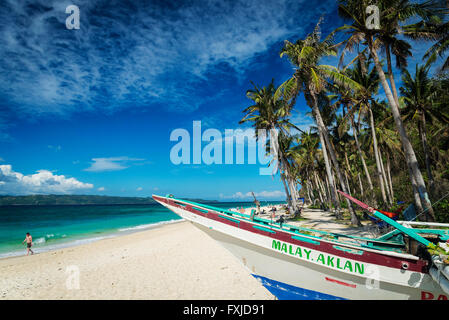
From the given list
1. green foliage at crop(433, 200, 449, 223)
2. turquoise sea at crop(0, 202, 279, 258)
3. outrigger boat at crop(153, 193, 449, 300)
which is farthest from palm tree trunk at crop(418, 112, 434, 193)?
turquoise sea at crop(0, 202, 279, 258)

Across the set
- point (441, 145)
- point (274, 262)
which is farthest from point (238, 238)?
point (441, 145)

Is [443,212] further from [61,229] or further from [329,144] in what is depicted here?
[61,229]

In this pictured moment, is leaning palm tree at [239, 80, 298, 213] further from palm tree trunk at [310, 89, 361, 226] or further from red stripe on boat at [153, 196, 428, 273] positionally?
red stripe on boat at [153, 196, 428, 273]

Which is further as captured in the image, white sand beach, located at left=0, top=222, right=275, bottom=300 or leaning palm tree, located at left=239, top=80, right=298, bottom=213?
leaning palm tree, located at left=239, top=80, right=298, bottom=213

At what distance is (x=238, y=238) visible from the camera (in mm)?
4387

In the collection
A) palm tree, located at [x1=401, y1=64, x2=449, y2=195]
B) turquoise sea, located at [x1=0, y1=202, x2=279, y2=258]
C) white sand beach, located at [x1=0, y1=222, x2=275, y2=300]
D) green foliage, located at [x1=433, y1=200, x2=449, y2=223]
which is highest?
palm tree, located at [x1=401, y1=64, x2=449, y2=195]

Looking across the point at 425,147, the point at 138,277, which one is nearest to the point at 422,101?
the point at 425,147

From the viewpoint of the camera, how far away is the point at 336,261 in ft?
11.4

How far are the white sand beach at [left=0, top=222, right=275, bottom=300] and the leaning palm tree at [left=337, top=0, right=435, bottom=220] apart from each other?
863cm

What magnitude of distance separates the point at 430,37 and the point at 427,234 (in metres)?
11.0

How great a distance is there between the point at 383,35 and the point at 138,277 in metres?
15.9

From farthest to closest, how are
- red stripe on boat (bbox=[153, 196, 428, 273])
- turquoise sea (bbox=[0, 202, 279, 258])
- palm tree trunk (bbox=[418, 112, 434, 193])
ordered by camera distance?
turquoise sea (bbox=[0, 202, 279, 258])
palm tree trunk (bbox=[418, 112, 434, 193])
red stripe on boat (bbox=[153, 196, 428, 273])

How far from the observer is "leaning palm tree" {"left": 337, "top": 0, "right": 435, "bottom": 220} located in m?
8.97

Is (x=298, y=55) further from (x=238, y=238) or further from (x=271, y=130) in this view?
(x=238, y=238)
